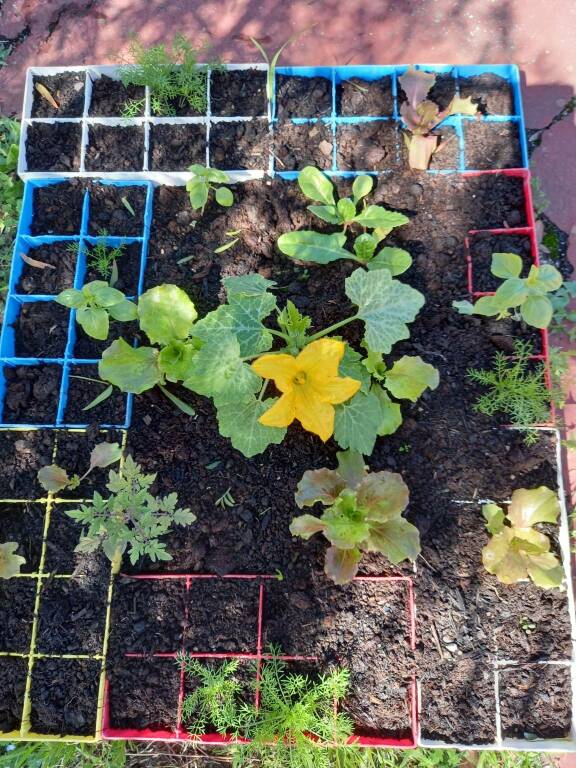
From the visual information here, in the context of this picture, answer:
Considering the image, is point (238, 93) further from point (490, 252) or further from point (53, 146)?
point (490, 252)

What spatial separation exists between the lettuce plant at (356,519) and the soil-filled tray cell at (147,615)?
705 mm

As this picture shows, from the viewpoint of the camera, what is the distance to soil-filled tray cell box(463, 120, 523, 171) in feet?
9.95

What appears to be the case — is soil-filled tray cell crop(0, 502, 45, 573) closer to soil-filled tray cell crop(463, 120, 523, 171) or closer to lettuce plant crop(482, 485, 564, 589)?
lettuce plant crop(482, 485, 564, 589)

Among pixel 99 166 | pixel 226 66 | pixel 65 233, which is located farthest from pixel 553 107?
pixel 65 233

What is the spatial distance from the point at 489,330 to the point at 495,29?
1.82 m

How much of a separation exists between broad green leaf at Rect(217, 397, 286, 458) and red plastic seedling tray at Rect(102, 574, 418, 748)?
2.12 feet

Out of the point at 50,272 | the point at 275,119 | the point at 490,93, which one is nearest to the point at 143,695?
the point at 50,272

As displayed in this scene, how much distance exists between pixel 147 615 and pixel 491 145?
9.27 ft

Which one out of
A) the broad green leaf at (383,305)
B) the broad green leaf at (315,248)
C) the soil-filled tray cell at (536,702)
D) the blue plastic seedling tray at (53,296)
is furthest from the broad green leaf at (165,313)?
the soil-filled tray cell at (536,702)

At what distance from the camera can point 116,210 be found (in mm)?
3100

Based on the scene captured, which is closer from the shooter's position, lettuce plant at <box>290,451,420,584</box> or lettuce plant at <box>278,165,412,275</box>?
lettuce plant at <box>290,451,420,584</box>

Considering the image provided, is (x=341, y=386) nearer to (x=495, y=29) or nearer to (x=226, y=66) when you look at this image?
(x=226, y=66)

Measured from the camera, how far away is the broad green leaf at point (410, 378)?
258 cm

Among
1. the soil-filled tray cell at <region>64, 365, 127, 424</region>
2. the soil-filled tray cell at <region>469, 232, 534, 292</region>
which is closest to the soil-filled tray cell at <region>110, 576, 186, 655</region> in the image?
the soil-filled tray cell at <region>64, 365, 127, 424</region>
